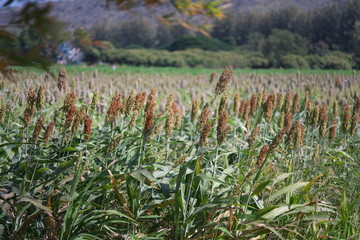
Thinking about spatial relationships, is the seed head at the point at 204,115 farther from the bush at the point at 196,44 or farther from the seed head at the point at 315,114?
the bush at the point at 196,44

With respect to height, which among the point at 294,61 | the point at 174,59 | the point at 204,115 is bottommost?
the point at 174,59

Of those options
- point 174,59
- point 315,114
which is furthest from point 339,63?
point 174,59

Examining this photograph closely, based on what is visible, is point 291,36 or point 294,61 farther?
point 294,61

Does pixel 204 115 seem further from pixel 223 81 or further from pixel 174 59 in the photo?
pixel 174 59

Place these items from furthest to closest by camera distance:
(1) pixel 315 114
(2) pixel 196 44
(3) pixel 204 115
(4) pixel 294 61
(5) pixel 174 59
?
(2) pixel 196 44
(5) pixel 174 59
(4) pixel 294 61
(1) pixel 315 114
(3) pixel 204 115

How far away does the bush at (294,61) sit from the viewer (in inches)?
693

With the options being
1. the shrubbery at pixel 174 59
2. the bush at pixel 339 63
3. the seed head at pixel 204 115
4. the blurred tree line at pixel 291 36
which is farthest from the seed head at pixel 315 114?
the shrubbery at pixel 174 59

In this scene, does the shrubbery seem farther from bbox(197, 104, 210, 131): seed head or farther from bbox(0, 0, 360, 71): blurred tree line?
bbox(197, 104, 210, 131): seed head

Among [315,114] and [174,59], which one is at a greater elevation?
[315,114]

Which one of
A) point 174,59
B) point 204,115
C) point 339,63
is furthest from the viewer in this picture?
point 174,59

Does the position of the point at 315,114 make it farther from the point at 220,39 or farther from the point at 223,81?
the point at 220,39

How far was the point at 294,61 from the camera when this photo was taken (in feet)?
62.1

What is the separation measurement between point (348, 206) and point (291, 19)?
20591mm

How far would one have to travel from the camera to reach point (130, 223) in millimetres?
2428
